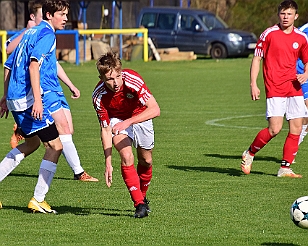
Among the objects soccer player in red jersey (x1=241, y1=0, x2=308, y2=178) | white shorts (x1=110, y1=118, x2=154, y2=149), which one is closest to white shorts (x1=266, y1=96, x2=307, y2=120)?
soccer player in red jersey (x1=241, y1=0, x2=308, y2=178)

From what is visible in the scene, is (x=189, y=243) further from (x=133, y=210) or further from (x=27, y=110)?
(x=27, y=110)

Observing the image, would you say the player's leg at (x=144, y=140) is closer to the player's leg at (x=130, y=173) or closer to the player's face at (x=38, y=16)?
the player's leg at (x=130, y=173)

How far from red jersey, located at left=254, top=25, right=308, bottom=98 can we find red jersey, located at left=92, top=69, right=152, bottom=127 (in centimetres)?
267

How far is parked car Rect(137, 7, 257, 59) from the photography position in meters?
32.0

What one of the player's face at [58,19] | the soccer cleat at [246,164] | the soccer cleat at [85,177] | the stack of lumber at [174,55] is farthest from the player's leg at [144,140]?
the stack of lumber at [174,55]

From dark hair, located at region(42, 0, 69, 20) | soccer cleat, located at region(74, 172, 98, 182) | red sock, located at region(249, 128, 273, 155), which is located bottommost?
soccer cleat, located at region(74, 172, 98, 182)

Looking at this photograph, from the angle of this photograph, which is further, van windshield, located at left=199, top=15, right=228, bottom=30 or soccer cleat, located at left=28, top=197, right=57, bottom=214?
van windshield, located at left=199, top=15, right=228, bottom=30

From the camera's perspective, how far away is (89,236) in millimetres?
6559

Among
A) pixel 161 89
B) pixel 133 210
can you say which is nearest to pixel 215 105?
pixel 161 89

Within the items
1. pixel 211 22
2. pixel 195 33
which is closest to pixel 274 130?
pixel 195 33

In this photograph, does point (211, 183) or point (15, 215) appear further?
point (211, 183)

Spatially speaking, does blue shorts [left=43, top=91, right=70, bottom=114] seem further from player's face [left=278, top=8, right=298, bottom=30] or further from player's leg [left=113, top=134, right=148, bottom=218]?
player's face [left=278, top=8, right=298, bottom=30]

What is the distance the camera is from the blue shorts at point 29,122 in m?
7.43

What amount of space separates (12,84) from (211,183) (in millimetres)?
2656
